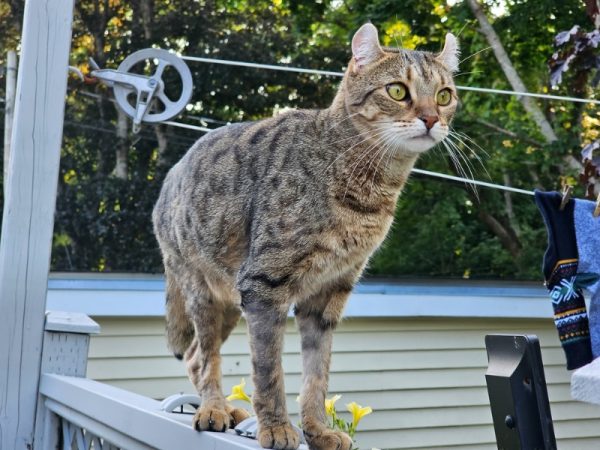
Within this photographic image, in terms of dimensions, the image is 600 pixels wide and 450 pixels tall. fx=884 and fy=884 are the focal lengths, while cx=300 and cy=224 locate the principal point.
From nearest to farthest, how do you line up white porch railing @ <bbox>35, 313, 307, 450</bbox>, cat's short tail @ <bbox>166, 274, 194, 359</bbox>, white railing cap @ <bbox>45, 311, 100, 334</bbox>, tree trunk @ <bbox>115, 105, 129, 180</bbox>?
1. white porch railing @ <bbox>35, 313, 307, 450</bbox>
2. cat's short tail @ <bbox>166, 274, 194, 359</bbox>
3. white railing cap @ <bbox>45, 311, 100, 334</bbox>
4. tree trunk @ <bbox>115, 105, 129, 180</bbox>

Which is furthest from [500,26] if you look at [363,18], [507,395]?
[507,395]

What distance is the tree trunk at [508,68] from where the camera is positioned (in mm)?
7680

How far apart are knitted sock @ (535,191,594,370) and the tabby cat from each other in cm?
47

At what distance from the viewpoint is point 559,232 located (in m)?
1.51

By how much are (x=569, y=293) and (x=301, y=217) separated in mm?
611

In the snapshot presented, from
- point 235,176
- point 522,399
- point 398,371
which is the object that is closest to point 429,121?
point 235,176

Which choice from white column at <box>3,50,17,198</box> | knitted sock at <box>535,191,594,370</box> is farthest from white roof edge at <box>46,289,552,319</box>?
knitted sock at <box>535,191,594,370</box>

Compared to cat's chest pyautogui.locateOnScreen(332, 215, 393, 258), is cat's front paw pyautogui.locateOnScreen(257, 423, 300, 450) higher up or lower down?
lower down

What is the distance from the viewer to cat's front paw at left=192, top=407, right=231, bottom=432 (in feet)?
5.81

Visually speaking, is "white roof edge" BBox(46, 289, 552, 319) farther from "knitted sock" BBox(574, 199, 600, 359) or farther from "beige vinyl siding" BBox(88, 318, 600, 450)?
"knitted sock" BBox(574, 199, 600, 359)

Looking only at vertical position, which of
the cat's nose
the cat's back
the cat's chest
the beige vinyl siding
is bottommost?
the beige vinyl siding

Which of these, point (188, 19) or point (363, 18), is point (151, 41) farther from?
point (363, 18)

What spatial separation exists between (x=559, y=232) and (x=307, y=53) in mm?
5465

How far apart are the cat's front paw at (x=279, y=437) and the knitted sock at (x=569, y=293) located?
0.54 meters
